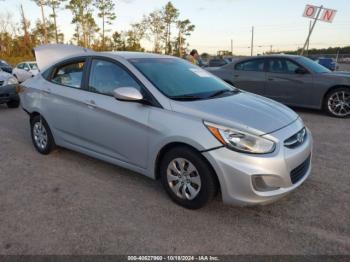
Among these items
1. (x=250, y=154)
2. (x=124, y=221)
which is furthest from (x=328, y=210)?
(x=124, y=221)

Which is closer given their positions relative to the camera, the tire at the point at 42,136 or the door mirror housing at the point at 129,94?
the door mirror housing at the point at 129,94

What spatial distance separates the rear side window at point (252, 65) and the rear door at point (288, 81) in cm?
20

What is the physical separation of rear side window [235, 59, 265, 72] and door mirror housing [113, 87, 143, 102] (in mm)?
5895

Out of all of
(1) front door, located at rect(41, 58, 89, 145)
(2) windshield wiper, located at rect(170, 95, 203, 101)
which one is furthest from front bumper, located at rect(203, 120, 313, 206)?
(1) front door, located at rect(41, 58, 89, 145)

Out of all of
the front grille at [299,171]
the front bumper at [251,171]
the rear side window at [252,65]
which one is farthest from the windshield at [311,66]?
the front bumper at [251,171]

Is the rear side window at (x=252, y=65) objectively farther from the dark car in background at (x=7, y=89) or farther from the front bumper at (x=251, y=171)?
the dark car in background at (x=7, y=89)

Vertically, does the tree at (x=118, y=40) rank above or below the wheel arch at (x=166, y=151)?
above

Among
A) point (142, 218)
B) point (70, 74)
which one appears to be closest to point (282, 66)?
point (70, 74)

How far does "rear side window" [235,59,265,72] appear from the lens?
8.47 metres

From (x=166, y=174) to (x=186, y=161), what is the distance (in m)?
0.34

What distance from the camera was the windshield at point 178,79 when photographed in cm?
354

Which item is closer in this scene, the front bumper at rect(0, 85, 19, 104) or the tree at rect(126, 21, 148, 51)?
the front bumper at rect(0, 85, 19, 104)

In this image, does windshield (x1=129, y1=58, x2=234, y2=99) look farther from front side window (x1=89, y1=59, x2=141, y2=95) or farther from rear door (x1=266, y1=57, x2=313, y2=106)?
rear door (x1=266, y1=57, x2=313, y2=106)

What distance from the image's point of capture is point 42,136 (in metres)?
4.98
